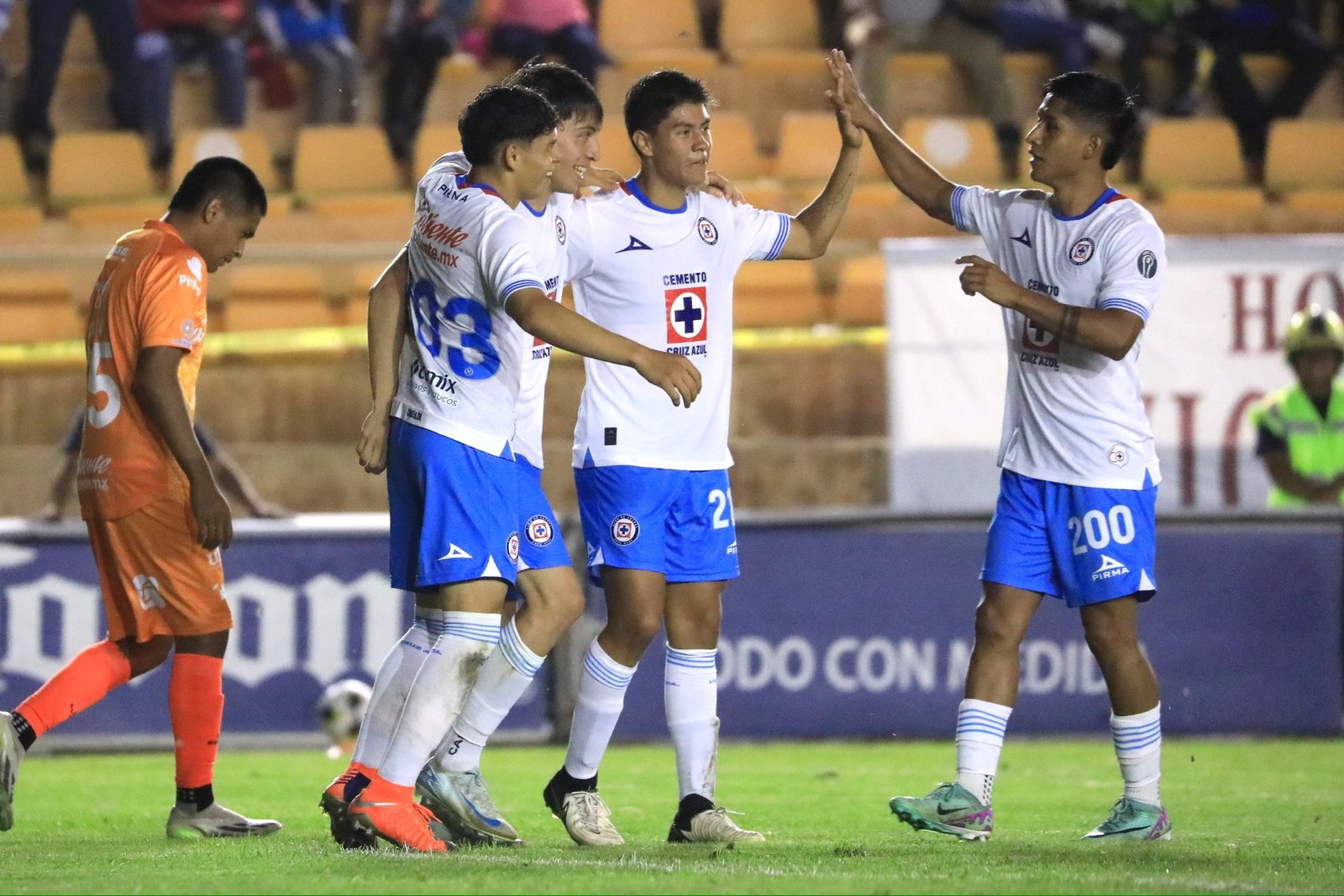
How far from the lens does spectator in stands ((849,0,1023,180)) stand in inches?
575

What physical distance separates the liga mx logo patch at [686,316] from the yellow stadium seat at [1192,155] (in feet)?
29.6

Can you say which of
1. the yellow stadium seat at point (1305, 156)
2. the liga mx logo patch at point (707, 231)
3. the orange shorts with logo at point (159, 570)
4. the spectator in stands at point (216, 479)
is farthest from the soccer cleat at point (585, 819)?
the yellow stadium seat at point (1305, 156)

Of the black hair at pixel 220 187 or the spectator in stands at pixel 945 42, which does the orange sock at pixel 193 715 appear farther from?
the spectator in stands at pixel 945 42

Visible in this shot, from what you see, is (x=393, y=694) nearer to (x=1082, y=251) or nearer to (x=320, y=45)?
(x=1082, y=251)

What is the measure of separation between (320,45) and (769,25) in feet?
12.1

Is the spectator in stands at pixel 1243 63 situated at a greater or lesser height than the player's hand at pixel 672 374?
greater

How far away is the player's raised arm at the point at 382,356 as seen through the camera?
215 inches

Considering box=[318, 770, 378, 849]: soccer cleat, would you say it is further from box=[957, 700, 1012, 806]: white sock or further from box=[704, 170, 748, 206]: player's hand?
box=[704, 170, 748, 206]: player's hand

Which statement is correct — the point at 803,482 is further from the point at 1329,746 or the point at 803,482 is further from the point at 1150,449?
the point at 1150,449

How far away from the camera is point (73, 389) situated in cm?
1191

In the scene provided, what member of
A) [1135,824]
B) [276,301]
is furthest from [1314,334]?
[276,301]

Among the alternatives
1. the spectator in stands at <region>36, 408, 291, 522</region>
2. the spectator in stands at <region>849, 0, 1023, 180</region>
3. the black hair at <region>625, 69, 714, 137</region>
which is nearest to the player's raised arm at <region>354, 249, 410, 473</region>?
the black hair at <region>625, 69, 714, 137</region>

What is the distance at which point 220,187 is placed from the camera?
6094 millimetres

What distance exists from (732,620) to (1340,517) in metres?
3.10
